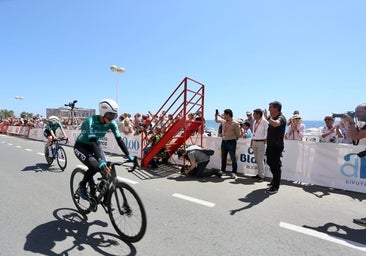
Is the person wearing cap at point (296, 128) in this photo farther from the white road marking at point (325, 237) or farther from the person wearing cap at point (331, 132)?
the white road marking at point (325, 237)

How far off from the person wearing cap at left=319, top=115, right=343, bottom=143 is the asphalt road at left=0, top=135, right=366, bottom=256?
181 centimetres

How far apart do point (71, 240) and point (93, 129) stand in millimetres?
1557

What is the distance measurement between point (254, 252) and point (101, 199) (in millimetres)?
2218

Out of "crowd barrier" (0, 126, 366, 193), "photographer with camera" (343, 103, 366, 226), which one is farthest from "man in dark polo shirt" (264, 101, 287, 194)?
"photographer with camera" (343, 103, 366, 226)

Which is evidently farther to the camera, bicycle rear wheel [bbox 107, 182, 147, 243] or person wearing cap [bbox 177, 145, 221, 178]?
person wearing cap [bbox 177, 145, 221, 178]

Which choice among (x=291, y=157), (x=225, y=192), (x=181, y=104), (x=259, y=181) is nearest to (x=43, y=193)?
(x=225, y=192)

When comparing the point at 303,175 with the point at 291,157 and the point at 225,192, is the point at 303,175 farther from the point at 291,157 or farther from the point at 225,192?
the point at 225,192

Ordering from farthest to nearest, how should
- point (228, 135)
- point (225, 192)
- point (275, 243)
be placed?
point (228, 135) < point (225, 192) < point (275, 243)

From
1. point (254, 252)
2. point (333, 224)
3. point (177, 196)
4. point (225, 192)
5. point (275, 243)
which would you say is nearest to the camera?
point (254, 252)

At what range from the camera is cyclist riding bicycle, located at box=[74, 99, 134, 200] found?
4078mm

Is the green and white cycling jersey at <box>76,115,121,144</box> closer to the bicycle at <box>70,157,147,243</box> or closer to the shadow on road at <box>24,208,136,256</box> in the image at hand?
the bicycle at <box>70,157,147,243</box>

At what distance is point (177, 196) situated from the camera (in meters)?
5.80

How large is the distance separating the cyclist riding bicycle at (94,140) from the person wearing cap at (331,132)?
20.4 feet

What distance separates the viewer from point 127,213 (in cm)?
371
